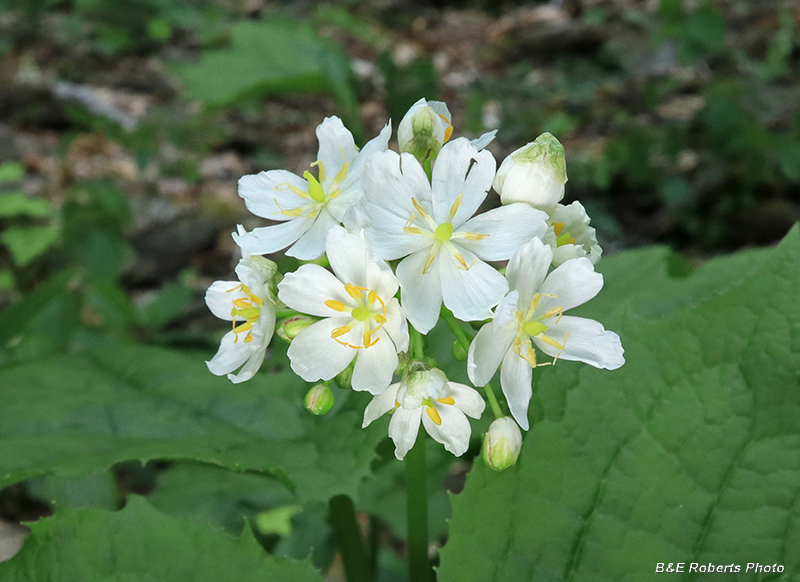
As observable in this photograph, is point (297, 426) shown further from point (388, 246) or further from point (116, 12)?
point (116, 12)

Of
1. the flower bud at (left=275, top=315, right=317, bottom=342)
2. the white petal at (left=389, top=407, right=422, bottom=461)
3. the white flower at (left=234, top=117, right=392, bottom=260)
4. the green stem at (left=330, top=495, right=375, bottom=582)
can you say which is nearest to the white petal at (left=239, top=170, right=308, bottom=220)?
the white flower at (left=234, top=117, right=392, bottom=260)

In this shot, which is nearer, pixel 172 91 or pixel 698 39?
pixel 698 39

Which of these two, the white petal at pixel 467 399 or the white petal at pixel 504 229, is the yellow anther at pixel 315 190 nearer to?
the white petal at pixel 504 229

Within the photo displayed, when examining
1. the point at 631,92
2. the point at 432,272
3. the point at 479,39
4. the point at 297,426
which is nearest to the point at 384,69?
the point at 631,92

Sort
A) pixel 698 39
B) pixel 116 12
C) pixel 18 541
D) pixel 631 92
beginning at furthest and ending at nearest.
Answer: pixel 116 12
pixel 631 92
pixel 698 39
pixel 18 541

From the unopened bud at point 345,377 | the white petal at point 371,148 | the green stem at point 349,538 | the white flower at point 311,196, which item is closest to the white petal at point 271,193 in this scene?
the white flower at point 311,196

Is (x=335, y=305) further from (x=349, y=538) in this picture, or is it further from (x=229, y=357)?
(x=349, y=538)

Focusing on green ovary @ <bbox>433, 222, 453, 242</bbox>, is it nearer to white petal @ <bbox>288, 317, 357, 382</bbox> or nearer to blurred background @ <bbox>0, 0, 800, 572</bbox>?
white petal @ <bbox>288, 317, 357, 382</bbox>
